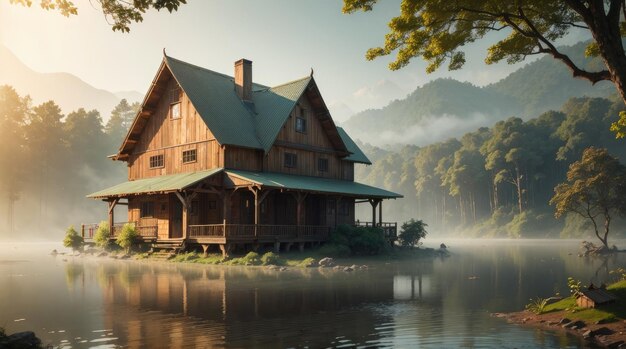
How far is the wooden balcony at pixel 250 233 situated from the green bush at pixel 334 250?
5.17 feet

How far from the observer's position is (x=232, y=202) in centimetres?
3369

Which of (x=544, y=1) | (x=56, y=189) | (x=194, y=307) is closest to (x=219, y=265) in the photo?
(x=194, y=307)

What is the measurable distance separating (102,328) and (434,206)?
4281 inches

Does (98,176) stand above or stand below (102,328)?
above

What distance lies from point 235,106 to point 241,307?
24.6 m

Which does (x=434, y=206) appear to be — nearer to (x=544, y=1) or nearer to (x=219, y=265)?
(x=219, y=265)

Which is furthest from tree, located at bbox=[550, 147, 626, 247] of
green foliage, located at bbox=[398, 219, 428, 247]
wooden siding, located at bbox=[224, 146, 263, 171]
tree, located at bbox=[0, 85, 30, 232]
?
tree, located at bbox=[0, 85, 30, 232]

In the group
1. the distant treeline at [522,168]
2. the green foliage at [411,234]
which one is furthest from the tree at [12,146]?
the distant treeline at [522,168]

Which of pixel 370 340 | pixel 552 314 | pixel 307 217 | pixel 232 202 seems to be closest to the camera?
pixel 370 340

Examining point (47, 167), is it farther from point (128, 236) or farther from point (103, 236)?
point (128, 236)

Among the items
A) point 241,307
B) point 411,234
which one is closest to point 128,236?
point 411,234

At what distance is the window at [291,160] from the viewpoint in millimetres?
37031

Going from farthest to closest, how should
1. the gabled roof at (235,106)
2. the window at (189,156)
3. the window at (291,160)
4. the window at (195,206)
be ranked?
1. the window at (291,160)
2. the window at (189,156)
3. the window at (195,206)
4. the gabled roof at (235,106)

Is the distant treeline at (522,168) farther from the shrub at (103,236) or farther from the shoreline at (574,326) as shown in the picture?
the shoreline at (574,326)
